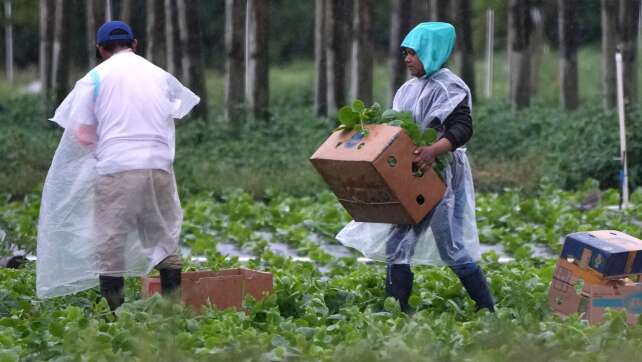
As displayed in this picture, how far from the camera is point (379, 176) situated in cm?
782

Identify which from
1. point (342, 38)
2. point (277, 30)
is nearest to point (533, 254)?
point (342, 38)

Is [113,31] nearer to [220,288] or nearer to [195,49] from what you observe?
[220,288]

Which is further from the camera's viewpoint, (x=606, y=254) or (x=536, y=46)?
(x=536, y=46)

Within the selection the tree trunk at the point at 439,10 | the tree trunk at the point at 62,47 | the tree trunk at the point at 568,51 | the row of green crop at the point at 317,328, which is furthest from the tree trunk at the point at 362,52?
the row of green crop at the point at 317,328

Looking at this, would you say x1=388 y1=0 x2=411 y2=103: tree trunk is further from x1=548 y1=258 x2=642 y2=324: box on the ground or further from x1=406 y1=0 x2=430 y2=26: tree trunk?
x1=548 y1=258 x2=642 y2=324: box on the ground

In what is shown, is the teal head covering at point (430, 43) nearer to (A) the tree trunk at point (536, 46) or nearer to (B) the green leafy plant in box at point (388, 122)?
(B) the green leafy plant in box at point (388, 122)

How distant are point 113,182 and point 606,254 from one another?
276cm

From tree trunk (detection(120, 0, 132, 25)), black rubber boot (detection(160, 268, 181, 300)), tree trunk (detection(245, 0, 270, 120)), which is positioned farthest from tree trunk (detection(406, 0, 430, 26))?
black rubber boot (detection(160, 268, 181, 300))

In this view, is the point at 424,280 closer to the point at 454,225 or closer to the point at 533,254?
the point at 454,225

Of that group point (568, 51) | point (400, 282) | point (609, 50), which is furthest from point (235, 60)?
point (400, 282)

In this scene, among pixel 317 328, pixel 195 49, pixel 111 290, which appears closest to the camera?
pixel 317 328

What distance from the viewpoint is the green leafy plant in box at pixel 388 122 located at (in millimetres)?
8047

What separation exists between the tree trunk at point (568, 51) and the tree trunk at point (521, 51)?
0.73 m

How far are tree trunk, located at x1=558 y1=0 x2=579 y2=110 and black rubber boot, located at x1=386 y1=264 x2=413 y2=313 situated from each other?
21.6 metres
